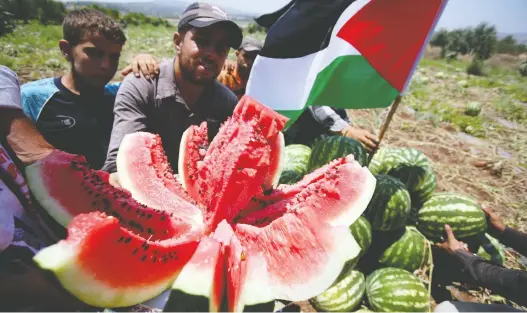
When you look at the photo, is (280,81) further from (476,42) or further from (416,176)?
(476,42)

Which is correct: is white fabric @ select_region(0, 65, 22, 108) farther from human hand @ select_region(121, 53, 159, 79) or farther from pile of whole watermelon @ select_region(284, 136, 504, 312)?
pile of whole watermelon @ select_region(284, 136, 504, 312)

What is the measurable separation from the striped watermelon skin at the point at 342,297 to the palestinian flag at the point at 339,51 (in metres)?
1.66

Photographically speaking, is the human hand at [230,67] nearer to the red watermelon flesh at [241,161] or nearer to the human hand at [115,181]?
the human hand at [115,181]

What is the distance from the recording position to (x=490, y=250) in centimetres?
301

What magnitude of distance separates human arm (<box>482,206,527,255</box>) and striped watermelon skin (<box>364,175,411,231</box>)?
1.29 meters

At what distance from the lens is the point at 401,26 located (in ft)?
8.13

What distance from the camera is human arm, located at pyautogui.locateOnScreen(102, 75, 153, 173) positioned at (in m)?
2.11

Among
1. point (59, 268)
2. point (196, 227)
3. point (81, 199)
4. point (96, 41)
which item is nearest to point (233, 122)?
point (196, 227)

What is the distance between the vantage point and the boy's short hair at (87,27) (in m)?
2.28

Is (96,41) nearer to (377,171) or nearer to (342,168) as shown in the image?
(342,168)

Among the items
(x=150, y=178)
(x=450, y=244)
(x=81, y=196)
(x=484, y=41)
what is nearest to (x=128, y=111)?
(x=150, y=178)

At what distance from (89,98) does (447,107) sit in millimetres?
9689

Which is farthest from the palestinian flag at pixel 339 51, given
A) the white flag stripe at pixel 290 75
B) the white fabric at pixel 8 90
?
the white fabric at pixel 8 90

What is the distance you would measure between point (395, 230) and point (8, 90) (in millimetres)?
3182
